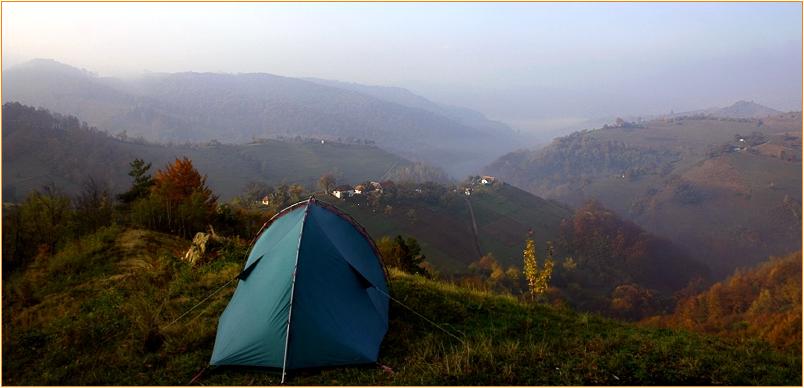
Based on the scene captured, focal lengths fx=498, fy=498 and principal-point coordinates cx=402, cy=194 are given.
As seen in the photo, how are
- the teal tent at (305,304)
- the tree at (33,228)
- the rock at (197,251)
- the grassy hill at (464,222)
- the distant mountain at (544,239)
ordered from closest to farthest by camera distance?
the teal tent at (305,304) < the rock at (197,251) < the tree at (33,228) < the grassy hill at (464,222) < the distant mountain at (544,239)

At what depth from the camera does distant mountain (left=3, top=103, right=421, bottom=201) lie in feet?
254

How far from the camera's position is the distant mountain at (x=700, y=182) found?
4107 inches

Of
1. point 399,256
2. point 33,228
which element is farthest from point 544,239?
point 33,228

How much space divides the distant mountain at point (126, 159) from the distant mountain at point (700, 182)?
62.2 m

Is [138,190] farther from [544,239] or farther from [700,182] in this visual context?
[700,182]

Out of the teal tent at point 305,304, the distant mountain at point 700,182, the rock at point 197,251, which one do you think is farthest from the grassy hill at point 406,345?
the distant mountain at point 700,182

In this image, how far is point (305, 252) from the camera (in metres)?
7.99

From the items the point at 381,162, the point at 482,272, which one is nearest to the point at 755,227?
the point at 482,272

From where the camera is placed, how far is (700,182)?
13275 cm

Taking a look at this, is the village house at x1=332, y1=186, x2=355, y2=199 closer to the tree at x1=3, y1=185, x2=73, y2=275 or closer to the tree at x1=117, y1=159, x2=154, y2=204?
the tree at x1=117, y1=159, x2=154, y2=204

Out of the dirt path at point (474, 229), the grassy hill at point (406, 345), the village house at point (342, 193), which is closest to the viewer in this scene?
the grassy hill at point (406, 345)

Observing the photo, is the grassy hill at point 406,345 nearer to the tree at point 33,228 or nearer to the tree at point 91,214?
the tree at point 33,228

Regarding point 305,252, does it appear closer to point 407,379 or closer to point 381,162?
point 407,379

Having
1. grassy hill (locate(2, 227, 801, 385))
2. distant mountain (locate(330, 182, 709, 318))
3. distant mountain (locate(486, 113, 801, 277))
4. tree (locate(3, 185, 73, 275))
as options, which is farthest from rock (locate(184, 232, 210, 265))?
distant mountain (locate(486, 113, 801, 277))
